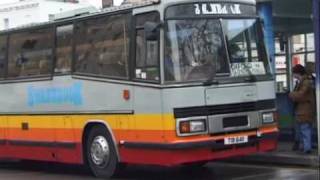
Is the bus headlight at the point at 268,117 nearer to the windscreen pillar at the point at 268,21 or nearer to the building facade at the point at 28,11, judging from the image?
the windscreen pillar at the point at 268,21

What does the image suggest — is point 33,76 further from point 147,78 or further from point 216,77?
point 216,77

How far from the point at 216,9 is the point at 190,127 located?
1.99 metres

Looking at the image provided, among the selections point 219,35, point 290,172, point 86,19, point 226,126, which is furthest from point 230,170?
point 86,19

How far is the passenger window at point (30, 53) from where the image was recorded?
13438mm

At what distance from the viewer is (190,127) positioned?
10742 millimetres

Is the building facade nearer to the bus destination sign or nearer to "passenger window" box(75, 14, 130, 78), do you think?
"passenger window" box(75, 14, 130, 78)

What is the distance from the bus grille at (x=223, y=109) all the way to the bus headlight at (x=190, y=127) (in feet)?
0.31

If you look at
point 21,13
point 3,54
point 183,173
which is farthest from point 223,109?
point 21,13

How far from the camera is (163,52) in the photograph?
10.8m

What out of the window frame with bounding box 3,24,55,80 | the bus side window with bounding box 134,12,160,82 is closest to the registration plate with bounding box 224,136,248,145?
the bus side window with bounding box 134,12,160,82

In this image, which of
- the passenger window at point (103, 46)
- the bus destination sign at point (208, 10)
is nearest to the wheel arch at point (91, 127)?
the passenger window at point (103, 46)

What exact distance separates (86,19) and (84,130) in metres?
1.97

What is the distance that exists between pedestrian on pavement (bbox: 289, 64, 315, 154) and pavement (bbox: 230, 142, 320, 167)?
280 millimetres

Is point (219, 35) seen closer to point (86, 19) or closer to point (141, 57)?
point (141, 57)
